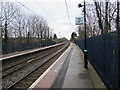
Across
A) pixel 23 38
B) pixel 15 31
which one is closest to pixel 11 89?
pixel 15 31

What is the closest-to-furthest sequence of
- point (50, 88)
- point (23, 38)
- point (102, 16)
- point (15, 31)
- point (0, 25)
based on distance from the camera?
point (50, 88)
point (102, 16)
point (0, 25)
point (15, 31)
point (23, 38)

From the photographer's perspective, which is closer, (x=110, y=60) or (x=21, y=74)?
(x=110, y=60)

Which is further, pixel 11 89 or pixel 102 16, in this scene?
pixel 102 16

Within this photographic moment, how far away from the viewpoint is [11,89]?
7.95 meters

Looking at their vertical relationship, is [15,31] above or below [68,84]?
above

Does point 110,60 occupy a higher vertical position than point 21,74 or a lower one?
higher

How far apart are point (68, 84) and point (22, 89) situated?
2028mm

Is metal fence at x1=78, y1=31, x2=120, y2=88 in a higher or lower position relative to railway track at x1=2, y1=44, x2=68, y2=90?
higher

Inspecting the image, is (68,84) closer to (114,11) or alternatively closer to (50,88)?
(50,88)

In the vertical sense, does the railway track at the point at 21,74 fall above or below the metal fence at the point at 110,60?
below

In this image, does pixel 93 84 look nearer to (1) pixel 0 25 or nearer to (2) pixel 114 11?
(2) pixel 114 11

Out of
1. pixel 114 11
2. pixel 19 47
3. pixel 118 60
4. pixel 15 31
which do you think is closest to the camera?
pixel 118 60

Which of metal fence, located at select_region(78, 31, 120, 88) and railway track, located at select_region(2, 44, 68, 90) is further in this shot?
railway track, located at select_region(2, 44, 68, 90)

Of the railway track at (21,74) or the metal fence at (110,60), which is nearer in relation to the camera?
the metal fence at (110,60)
